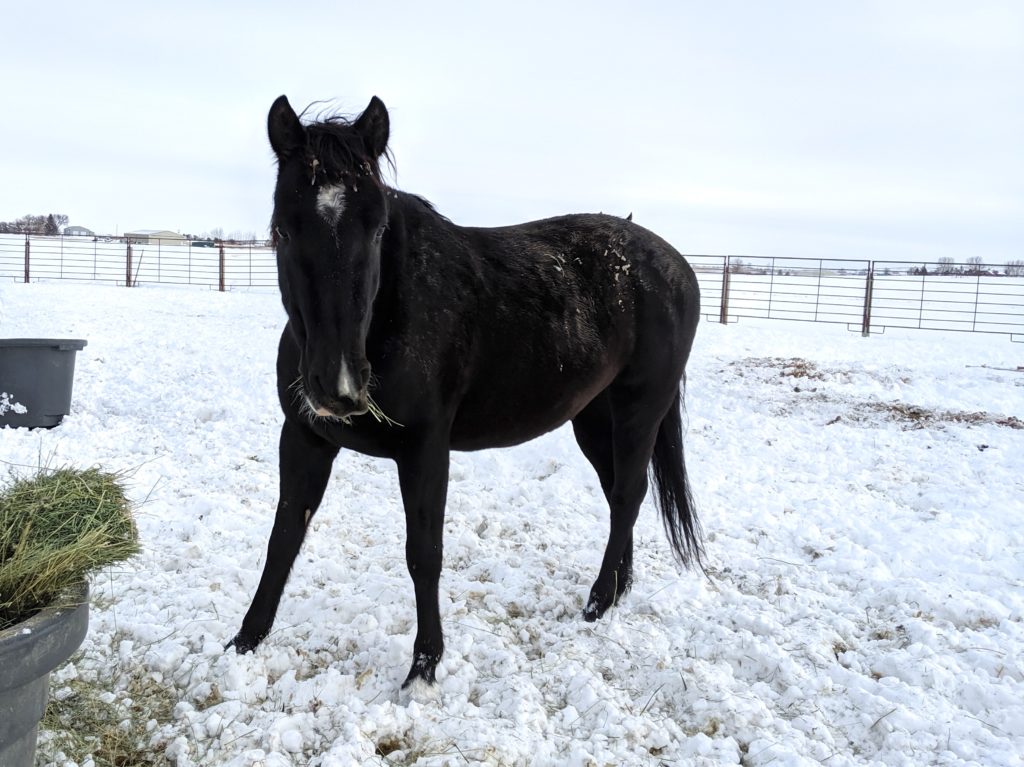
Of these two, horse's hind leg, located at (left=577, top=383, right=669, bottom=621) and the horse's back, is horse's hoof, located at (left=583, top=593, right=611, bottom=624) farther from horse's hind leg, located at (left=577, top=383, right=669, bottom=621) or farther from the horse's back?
the horse's back

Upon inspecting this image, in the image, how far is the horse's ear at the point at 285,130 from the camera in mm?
2361

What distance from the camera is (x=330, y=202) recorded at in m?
2.24

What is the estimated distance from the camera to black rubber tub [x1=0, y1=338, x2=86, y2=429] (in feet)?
16.6

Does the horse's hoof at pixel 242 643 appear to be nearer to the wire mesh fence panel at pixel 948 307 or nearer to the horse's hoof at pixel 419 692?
the horse's hoof at pixel 419 692

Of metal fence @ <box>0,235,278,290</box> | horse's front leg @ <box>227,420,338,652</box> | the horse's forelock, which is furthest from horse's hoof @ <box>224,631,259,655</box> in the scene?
metal fence @ <box>0,235,278,290</box>

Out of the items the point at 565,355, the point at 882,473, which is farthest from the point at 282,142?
the point at 882,473

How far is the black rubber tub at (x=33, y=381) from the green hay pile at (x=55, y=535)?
344 centimetres

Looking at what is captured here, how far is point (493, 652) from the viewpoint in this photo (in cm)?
284

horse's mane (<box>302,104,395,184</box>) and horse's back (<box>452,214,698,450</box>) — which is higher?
horse's mane (<box>302,104,395,184</box>)

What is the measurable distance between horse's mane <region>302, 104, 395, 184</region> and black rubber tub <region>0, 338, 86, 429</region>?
3.91 meters

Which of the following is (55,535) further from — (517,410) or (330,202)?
(517,410)

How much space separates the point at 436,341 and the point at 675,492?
1.80 m

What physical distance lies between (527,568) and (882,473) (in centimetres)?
309

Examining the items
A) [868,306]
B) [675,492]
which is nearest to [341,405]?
[675,492]
